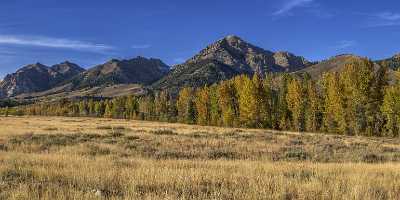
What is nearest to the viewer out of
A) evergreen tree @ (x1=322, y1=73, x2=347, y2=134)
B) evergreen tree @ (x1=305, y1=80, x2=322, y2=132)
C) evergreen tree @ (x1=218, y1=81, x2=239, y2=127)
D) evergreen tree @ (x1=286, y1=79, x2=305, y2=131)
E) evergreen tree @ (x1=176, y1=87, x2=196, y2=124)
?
evergreen tree @ (x1=322, y1=73, x2=347, y2=134)

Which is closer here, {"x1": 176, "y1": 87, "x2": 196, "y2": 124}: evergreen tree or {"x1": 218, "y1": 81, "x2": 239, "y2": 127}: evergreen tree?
{"x1": 218, "y1": 81, "x2": 239, "y2": 127}: evergreen tree

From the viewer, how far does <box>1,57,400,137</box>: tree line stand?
66938 mm

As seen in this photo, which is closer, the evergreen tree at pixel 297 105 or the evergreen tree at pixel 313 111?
the evergreen tree at pixel 313 111

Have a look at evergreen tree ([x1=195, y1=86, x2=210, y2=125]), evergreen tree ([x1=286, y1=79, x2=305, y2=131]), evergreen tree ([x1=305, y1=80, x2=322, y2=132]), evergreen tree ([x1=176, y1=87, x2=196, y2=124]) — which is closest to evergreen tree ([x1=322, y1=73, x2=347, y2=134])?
evergreen tree ([x1=305, y1=80, x2=322, y2=132])

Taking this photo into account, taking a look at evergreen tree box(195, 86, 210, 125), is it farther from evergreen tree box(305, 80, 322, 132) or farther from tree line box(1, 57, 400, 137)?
evergreen tree box(305, 80, 322, 132)

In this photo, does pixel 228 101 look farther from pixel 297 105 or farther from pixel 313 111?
pixel 313 111

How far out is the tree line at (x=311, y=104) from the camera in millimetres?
66938

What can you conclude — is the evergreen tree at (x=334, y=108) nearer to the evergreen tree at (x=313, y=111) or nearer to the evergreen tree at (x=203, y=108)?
the evergreen tree at (x=313, y=111)

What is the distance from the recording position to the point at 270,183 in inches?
448

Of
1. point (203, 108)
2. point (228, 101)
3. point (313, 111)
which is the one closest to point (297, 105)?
point (313, 111)

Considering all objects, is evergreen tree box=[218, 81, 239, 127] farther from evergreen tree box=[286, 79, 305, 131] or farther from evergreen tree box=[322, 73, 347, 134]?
evergreen tree box=[322, 73, 347, 134]

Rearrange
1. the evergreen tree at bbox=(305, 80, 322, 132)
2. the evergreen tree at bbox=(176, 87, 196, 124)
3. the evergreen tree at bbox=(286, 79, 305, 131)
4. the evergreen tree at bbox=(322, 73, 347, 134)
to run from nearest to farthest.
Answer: the evergreen tree at bbox=(322, 73, 347, 134) < the evergreen tree at bbox=(305, 80, 322, 132) < the evergreen tree at bbox=(286, 79, 305, 131) < the evergreen tree at bbox=(176, 87, 196, 124)

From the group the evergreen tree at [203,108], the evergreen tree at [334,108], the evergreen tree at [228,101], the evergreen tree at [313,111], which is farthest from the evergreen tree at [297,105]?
the evergreen tree at [203,108]

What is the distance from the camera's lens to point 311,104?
80750mm
